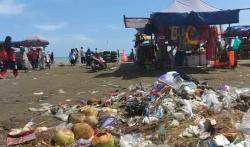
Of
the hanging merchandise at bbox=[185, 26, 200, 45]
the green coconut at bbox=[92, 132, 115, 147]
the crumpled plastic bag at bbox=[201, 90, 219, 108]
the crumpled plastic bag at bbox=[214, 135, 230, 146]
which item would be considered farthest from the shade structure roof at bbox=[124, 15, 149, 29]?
the crumpled plastic bag at bbox=[214, 135, 230, 146]

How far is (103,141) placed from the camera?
285 inches

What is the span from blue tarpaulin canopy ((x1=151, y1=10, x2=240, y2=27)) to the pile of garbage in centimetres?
860

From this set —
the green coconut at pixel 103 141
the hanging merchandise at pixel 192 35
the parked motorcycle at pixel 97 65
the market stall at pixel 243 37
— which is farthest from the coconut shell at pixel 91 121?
the market stall at pixel 243 37

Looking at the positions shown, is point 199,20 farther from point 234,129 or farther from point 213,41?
point 234,129

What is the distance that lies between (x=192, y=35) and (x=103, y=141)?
12997 millimetres

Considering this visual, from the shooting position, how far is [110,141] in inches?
287

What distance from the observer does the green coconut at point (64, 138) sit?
761 centimetres

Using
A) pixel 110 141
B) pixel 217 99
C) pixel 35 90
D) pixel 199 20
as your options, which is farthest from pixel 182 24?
pixel 110 141

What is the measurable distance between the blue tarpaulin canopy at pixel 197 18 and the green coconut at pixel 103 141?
39.9 feet

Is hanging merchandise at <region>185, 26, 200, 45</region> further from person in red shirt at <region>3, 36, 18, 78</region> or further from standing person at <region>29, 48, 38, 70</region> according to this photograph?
standing person at <region>29, 48, 38, 70</region>

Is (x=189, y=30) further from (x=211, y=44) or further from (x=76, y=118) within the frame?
(x=76, y=118)

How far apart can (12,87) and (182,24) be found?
6.38m

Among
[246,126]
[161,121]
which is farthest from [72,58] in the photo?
[246,126]

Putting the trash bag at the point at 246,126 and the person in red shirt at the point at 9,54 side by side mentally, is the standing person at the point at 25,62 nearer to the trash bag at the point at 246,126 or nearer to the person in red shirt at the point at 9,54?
the person in red shirt at the point at 9,54
